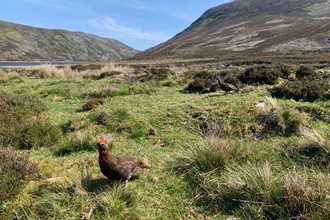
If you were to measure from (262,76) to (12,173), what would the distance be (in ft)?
36.2

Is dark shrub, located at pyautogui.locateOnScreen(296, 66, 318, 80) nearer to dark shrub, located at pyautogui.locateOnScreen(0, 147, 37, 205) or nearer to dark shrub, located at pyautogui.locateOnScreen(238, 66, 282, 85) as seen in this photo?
dark shrub, located at pyautogui.locateOnScreen(238, 66, 282, 85)

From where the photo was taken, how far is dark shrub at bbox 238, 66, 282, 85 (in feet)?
44.3

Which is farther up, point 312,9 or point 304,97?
point 312,9

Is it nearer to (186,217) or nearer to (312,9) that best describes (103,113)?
→ (186,217)

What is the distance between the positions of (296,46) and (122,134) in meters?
67.7

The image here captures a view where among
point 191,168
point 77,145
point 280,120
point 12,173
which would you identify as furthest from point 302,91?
point 12,173

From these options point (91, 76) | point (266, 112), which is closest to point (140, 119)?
point (266, 112)

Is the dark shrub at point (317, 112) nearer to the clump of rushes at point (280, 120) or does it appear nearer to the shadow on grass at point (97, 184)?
the clump of rushes at point (280, 120)

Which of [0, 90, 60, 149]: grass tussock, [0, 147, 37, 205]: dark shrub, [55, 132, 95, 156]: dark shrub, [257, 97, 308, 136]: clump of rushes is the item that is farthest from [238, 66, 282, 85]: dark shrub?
[0, 147, 37, 205]: dark shrub

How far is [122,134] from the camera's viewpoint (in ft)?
27.5

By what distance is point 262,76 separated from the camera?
13773mm

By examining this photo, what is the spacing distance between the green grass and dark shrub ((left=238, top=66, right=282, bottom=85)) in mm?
3991

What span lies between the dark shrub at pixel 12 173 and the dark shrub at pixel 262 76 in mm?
10136

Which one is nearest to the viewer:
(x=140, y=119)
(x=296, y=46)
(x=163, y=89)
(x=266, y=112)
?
(x=266, y=112)
